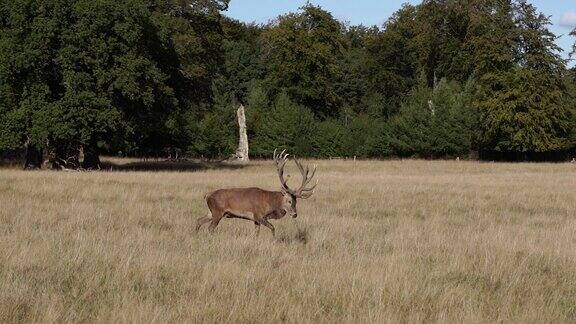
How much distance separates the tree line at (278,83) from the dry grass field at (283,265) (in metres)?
13.7

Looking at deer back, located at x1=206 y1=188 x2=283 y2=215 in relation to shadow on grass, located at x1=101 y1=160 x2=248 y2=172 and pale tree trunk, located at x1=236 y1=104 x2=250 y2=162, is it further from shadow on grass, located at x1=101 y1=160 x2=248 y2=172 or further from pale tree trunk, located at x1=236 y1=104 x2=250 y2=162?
pale tree trunk, located at x1=236 y1=104 x2=250 y2=162

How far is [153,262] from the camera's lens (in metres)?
7.64

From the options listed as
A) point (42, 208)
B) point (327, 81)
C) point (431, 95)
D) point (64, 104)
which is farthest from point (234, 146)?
point (42, 208)

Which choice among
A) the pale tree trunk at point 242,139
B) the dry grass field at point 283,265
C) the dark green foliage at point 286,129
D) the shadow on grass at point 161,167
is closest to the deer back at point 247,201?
the dry grass field at point 283,265

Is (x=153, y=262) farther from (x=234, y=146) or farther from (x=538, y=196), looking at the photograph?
(x=234, y=146)

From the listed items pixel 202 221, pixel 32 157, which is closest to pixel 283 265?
pixel 202 221

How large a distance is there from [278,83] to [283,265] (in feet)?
168

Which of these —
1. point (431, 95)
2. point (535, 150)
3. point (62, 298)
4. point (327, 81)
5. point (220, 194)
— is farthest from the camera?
point (327, 81)

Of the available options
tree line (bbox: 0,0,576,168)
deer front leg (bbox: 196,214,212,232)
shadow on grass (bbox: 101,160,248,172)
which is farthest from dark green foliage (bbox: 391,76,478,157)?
deer front leg (bbox: 196,214,212,232)

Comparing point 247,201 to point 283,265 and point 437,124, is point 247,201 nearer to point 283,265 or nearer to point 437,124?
point 283,265

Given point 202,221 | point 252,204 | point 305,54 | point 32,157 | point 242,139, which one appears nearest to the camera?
point 252,204

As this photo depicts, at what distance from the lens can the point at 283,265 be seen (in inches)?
312

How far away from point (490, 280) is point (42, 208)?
947cm

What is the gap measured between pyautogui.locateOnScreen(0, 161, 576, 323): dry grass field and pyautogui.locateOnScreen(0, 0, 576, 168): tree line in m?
13.7
